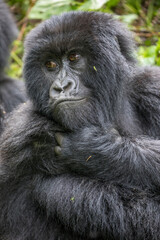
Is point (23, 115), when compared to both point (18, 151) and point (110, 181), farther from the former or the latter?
point (110, 181)

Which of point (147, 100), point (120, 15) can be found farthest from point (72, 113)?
point (120, 15)

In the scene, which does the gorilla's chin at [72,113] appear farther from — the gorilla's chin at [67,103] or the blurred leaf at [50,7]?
the blurred leaf at [50,7]

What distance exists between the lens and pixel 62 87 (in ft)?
10.2

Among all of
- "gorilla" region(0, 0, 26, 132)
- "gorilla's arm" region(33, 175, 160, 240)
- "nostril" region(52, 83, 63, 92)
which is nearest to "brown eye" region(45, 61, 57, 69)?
"nostril" region(52, 83, 63, 92)

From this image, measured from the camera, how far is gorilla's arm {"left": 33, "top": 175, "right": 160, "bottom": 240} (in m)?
2.87

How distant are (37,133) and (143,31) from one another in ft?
12.8

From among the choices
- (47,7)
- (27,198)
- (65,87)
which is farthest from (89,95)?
(47,7)

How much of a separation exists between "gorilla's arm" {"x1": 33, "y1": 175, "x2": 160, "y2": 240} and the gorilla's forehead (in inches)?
45.6

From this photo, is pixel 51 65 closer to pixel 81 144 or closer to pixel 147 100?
pixel 81 144

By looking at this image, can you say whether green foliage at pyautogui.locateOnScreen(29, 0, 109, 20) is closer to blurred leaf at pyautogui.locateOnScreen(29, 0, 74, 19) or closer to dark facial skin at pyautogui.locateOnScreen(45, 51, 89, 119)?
blurred leaf at pyautogui.locateOnScreen(29, 0, 74, 19)

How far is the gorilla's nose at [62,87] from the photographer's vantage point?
3115 mm

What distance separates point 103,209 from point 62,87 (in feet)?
3.40

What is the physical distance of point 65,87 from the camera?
3135 millimetres

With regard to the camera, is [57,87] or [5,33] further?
[5,33]
